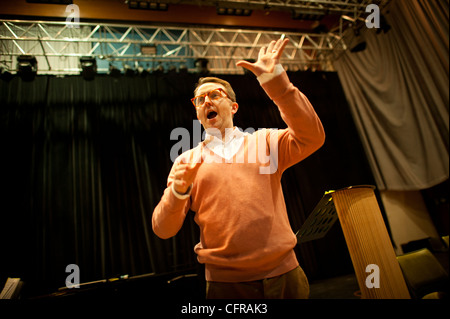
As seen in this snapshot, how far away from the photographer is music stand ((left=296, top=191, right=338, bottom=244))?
51.4 inches

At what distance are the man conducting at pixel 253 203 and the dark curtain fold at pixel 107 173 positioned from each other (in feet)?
11.5

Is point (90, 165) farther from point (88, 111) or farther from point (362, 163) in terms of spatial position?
point (362, 163)

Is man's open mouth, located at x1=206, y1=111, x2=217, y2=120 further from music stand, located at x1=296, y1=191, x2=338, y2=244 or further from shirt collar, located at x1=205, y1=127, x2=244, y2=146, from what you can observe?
music stand, located at x1=296, y1=191, x2=338, y2=244

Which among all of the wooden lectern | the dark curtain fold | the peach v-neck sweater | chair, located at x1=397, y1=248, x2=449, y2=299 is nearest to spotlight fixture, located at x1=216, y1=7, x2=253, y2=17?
the dark curtain fold

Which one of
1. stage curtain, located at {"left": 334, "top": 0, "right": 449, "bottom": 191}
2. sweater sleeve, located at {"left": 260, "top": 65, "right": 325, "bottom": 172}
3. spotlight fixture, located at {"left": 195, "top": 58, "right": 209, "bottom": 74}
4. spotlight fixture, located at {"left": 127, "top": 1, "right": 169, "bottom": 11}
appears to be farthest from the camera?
spotlight fixture, located at {"left": 195, "top": 58, "right": 209, "bottom": 74}

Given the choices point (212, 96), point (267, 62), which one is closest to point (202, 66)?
point (212, 96)

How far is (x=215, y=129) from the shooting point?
50.6 inches

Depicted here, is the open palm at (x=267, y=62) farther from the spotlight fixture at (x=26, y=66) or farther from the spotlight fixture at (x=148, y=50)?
the spotlight fixture at (x=26, y=66)

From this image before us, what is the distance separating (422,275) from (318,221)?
1.47 metres

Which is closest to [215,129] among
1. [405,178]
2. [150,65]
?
[150,65]

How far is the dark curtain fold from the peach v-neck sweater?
3.49 meters

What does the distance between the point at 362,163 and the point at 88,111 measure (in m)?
5.67

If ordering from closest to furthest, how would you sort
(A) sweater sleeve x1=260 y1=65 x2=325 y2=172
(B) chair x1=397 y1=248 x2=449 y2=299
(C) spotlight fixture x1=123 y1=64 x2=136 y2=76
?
(A) sweater sleeve x1=260 y1=65 x2=325 y2=172 < (B) chair x1=397 y1=248 x2=449 y2=299 < (C) spotlight fixture x1=123 y1=64 x2=136 y2=76

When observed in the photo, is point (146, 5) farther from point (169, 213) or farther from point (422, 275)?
point (422, 275)
